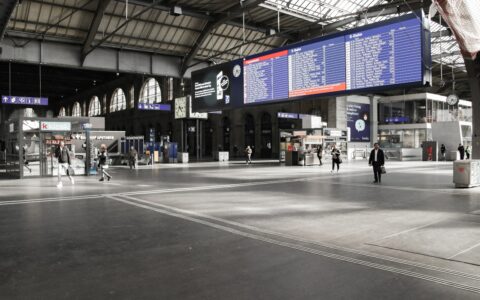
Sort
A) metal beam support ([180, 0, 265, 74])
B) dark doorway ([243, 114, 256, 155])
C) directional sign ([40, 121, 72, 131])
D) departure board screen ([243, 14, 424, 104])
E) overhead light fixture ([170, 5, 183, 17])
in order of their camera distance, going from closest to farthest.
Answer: departure board screen ([243, 14, 424, 104])
directional sign ([40, 121, 72, 131])
overhead light fixture ([170, 5, 183, 17])
metal beam support ([180, 0, 265, 74])
dark doorway ([243, 114, 256, 155])

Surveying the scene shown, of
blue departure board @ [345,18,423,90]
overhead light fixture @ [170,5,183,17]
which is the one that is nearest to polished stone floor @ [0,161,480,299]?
blue departure board @ [345,18,423,90]

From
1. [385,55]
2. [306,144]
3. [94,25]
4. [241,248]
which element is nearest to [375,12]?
[306,144]

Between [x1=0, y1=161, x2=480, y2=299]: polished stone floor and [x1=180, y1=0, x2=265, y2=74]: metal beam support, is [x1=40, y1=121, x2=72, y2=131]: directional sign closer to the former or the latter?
[x1=0, y1=161, x2=480, y2=299]: polished stone floor

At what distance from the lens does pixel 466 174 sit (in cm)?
1313

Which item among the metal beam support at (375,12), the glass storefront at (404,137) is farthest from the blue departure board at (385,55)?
the glass storefront at (404,137)

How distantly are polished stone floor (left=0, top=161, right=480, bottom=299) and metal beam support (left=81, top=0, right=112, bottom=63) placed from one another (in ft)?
54.9

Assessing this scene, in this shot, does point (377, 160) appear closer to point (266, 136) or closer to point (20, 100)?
point (20, 100)

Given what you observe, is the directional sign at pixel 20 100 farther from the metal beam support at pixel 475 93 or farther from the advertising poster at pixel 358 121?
the advertising poster at pixel 358 121

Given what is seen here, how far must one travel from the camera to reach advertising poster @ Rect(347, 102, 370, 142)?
4112cm

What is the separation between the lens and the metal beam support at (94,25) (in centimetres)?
2356

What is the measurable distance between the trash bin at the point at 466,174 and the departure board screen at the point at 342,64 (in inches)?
143

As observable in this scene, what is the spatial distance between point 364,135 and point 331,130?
12421 mm

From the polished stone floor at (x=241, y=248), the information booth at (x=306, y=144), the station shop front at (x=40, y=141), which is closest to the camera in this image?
the polished stone floor at (x=241, y=248)

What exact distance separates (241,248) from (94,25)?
23074mm
